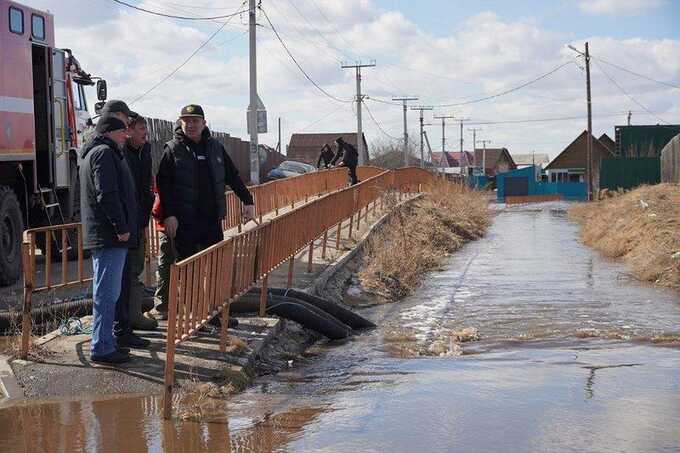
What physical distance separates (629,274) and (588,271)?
3.38ft

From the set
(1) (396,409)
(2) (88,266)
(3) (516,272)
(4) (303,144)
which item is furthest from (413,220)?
(4) (303,144)

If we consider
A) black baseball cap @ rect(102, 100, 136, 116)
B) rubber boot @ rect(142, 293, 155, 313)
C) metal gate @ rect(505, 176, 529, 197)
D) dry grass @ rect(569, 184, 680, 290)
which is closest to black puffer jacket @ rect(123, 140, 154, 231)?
black baseball cap @ rect(102, 100, 136, 116)

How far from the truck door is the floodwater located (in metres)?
5.05

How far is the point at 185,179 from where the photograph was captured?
8562 millimetres

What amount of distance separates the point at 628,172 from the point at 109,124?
50007 mm

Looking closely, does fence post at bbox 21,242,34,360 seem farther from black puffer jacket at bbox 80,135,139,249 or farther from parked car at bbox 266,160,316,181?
parked car at bbox 266,160,316,181

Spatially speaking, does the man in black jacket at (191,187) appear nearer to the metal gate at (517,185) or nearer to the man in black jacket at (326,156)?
the man in black jacket at (326,156)

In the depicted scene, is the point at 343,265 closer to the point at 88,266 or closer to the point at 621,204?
the point at 88,266

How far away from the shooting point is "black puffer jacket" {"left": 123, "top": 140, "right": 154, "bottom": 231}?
8.34 metres

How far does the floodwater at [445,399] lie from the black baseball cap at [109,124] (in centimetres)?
198

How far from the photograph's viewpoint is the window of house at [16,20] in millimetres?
12617

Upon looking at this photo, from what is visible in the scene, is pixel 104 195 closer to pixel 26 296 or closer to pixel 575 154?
pixel 26 296

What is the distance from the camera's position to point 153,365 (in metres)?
7.53

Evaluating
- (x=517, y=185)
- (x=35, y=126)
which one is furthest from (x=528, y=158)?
(x=35, y=126)
